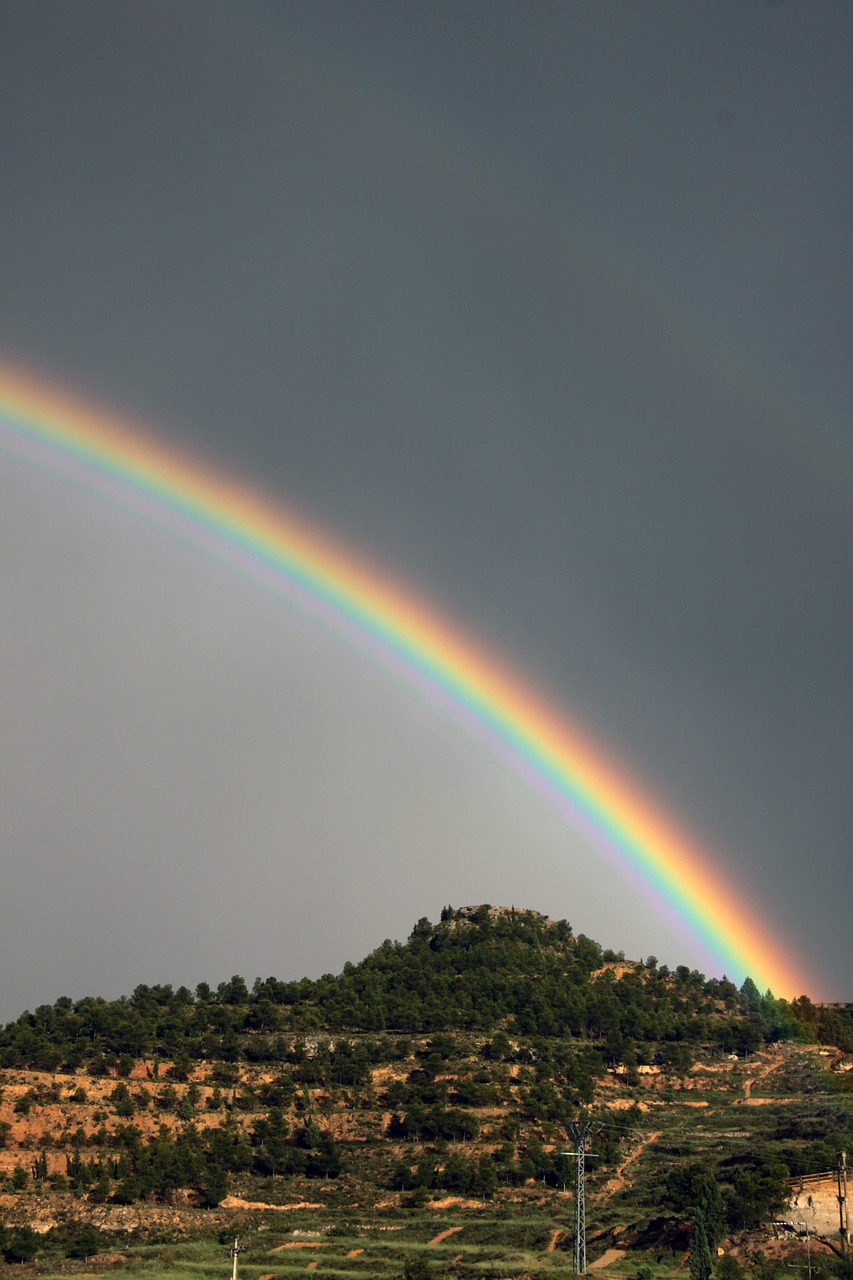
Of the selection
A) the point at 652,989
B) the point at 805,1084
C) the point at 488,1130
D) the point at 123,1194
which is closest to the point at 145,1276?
the point at 123,1194

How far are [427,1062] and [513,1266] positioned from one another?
59.8 metres

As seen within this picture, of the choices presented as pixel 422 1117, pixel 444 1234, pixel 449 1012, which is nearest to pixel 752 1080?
pixel 449 1012

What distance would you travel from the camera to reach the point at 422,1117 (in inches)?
4717

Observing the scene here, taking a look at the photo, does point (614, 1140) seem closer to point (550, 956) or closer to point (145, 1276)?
point (145, 1276)

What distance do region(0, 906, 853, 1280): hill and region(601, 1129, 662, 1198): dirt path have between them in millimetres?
329

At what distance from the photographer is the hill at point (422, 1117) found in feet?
285

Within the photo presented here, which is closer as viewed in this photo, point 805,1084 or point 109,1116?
point 109,1116

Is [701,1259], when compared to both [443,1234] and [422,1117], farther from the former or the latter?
[422,1117]

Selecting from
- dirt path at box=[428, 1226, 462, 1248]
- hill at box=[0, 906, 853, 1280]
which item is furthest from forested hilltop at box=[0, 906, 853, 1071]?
dirt path at box=[428, 1226, 462, 1248]

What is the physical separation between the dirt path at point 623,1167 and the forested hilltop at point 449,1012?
90.2 ft

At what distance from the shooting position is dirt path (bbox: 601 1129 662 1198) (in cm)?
10469

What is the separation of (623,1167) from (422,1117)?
2087cm

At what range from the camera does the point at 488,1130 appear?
119m

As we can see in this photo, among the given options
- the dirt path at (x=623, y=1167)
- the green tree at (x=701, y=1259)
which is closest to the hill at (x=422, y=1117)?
the dirt path at (x=623, y=1167)
